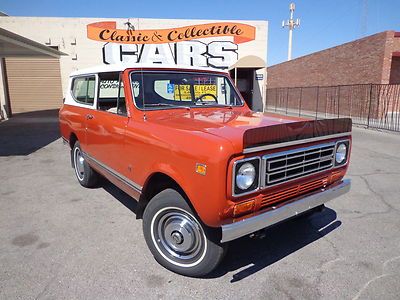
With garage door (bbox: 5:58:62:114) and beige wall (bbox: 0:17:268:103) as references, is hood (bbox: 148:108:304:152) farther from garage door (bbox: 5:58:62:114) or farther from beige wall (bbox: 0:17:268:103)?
garage door (bbox: 5:58:62:114)

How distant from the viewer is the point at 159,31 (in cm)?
1653

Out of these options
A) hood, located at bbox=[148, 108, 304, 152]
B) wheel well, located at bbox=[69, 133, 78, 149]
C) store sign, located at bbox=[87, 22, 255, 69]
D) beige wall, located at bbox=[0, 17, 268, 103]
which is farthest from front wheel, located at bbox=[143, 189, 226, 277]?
beige wall, located at bbox=[0, 17, 268, 103]

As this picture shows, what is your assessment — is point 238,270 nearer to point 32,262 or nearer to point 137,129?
point 137,129

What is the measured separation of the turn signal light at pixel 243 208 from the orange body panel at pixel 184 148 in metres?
0.04

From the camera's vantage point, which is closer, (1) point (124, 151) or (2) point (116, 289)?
(2) point (116, 289)

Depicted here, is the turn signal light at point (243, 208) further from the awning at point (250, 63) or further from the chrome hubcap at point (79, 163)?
the awning at point (250, 63)

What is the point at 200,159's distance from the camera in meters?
2.46

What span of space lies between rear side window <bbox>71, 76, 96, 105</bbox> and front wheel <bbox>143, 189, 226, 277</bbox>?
2.42 metres

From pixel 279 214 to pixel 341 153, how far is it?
1203 mm

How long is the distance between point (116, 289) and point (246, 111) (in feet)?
8.78

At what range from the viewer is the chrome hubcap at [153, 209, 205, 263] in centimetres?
287

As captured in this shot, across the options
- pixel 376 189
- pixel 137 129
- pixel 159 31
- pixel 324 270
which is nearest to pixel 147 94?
pixel 137 129

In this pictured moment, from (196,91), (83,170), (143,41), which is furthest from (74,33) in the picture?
(196,91)

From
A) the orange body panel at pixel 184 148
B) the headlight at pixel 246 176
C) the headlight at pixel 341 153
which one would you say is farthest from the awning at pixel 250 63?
the headlight at pixel 246 176
